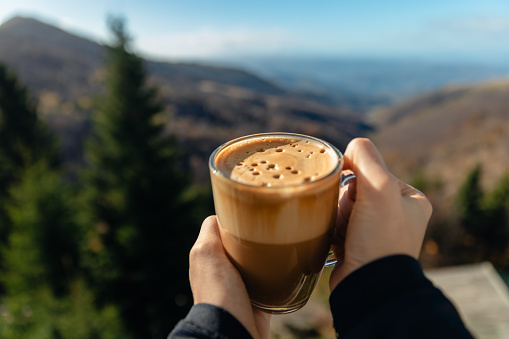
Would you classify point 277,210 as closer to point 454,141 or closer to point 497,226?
point 497,226

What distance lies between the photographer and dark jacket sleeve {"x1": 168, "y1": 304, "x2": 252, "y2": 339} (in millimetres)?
1389

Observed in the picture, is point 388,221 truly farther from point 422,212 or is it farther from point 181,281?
point 181,281

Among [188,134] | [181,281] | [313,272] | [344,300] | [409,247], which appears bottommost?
[188,134]

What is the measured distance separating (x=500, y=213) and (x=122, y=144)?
82.4ft

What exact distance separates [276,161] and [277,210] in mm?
363

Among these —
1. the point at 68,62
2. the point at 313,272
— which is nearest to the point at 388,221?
the point at 313,272

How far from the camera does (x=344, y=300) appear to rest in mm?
1440

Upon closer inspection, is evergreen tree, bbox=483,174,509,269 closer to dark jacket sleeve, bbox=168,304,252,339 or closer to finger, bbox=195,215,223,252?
finger, bbox=195,215,223,252

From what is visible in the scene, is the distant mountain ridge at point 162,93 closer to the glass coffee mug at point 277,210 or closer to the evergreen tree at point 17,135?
the evergreen tree at point 17,135

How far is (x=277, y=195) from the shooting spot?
1.49 meters

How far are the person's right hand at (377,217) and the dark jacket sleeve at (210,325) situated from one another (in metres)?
0.54

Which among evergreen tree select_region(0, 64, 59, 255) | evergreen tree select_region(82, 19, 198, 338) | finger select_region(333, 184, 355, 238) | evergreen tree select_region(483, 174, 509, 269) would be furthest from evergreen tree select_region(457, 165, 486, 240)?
evergreen tree select_region(0, 64, 59, 255)

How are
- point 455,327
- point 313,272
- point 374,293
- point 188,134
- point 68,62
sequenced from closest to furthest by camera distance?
1. point 455,327
2. point 374,293
3. point 313,272
4. point 188,134
5. point 68,62

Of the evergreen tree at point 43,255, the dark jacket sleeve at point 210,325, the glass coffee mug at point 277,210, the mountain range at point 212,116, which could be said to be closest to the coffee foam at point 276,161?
the glass coffee mug at point 277,210
